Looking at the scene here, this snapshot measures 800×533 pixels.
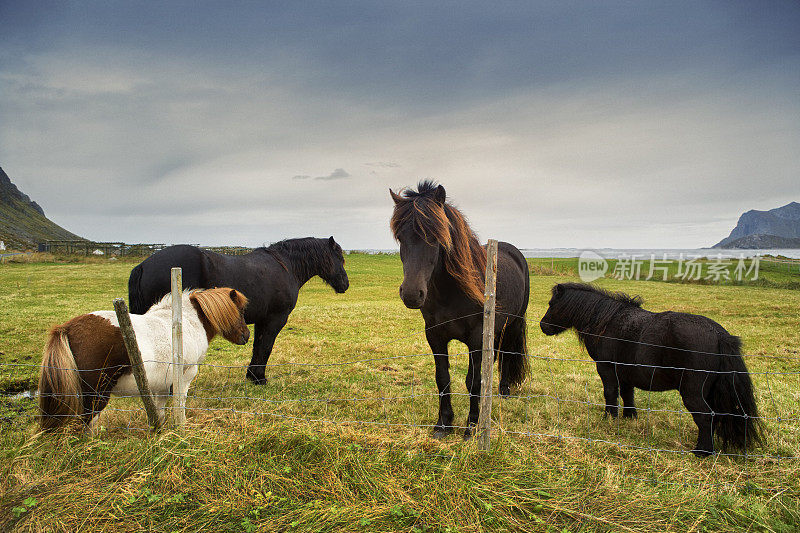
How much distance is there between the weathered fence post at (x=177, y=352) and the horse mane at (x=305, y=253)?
3.41 meters

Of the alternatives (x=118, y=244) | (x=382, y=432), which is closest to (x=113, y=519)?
(x=382, y=432)

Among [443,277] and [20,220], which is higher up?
[20,220]

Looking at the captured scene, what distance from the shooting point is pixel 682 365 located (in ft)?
13.3

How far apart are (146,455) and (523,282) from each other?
5.07 m

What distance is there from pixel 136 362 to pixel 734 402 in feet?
18.8

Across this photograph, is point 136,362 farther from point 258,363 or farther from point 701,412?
point 701,412

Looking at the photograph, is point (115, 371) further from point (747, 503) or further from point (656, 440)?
point (656, 440)

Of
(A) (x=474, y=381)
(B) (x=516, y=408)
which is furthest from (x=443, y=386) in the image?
(B) (x=516, y=408)

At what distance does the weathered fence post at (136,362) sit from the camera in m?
3.41

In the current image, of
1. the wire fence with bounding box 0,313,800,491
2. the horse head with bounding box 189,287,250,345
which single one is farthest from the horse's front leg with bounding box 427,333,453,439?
the horse head with bounding box 189,287,250,345

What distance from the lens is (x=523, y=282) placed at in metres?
6.03

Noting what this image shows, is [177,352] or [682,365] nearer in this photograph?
[177,352]

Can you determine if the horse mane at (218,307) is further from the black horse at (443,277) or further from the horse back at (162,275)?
the black horse at (443,277)

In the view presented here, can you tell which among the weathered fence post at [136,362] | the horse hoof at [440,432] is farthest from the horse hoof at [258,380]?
the horse hoof at [440,432]
